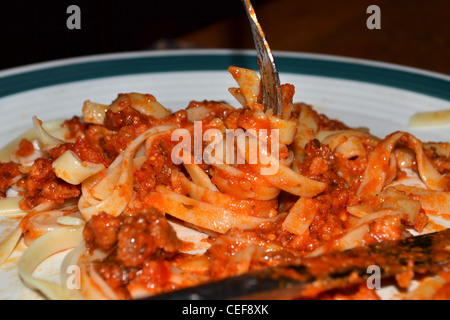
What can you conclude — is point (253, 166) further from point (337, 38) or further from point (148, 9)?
point (148, 9)

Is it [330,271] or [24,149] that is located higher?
[24,149]

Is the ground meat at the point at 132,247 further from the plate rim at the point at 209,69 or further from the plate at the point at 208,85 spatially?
the plate rim at the point at 209,69
